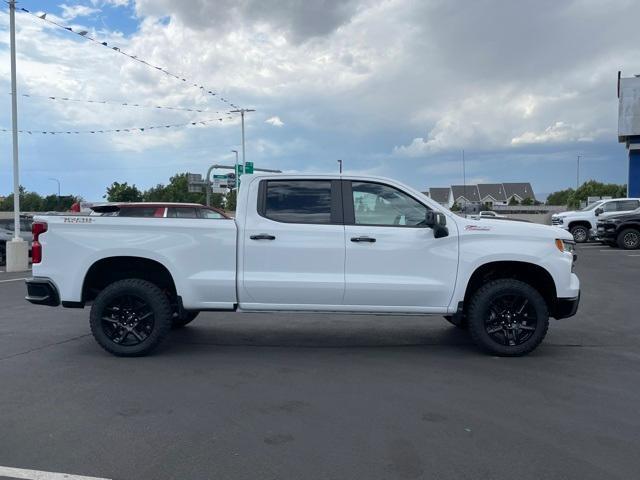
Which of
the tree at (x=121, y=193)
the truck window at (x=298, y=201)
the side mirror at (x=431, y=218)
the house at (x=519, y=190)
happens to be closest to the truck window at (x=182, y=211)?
the truck window at (x=298, y=201)

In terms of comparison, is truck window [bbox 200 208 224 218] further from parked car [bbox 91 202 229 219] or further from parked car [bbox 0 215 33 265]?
parked car [bbox 0 215 33 265]

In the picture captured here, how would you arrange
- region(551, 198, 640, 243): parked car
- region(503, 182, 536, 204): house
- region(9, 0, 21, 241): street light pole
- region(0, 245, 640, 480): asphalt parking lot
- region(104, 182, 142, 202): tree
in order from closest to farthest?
region(0, 245, 640, 480): asphalt parking lot < region(9, 0, 21, 241): street light pole < region(551, 198, 640, 243): parked car < region(104, 182, 142, 202): tree < region(503, 182, 536, 204): house

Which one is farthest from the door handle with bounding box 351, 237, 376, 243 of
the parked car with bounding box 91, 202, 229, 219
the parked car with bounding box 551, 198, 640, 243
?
the parked car with bounding box 551, 198, 640, 243

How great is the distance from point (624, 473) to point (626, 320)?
5362mm

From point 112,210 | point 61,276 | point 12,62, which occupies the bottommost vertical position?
point 61,276

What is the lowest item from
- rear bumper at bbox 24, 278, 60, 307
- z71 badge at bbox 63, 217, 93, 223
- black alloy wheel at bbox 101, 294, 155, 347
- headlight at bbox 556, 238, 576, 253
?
black alloy wheel at bbox 101, 294, 155, 347

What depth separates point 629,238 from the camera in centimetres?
2052

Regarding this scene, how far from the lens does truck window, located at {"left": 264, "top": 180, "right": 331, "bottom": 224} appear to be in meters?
6.10

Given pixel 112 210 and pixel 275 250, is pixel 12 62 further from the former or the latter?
pixel 275 250

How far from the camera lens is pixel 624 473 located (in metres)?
3.48

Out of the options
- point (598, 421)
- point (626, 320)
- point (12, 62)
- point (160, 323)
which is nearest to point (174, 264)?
point (160, 323)

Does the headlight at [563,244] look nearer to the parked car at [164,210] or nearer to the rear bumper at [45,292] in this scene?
the rear bumper at [45,292]

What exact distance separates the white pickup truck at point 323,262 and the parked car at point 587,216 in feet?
61.6

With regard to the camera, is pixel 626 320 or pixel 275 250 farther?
pixel 626 320
